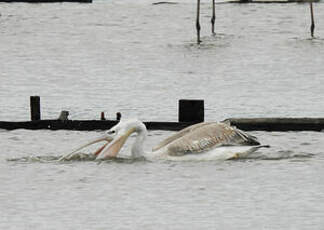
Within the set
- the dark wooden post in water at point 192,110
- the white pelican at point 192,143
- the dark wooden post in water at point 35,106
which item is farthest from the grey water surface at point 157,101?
the dark wooden post in water at point 35,106

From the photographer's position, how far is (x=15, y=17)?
230ft

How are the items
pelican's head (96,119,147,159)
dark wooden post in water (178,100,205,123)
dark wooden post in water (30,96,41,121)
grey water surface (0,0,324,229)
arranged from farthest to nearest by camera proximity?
dark wooden post in water (30,96,41,121), dark wooden post in water (178,100,205,123), pelican's head (96,119,147,159), grey water surface (0,0,324,229)

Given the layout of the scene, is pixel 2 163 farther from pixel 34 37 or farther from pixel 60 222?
pixel 34 37

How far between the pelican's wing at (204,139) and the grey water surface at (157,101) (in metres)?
Answer: 0.25

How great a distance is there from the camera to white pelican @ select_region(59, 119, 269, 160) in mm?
21188

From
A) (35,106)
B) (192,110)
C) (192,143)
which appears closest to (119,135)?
(192,143)

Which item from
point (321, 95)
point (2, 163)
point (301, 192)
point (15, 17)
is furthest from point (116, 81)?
point (15, 17)

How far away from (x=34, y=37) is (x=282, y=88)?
22.1 meters

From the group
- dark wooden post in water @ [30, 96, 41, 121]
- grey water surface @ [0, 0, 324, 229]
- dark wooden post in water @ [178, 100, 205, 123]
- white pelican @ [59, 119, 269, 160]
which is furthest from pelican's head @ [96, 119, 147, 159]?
dark wooden post in water @ [30, 96, 41, 121]

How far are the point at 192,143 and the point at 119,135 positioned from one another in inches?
39.4

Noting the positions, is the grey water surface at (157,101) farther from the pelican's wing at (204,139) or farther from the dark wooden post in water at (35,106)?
the dark wooden post in water at (35,106)

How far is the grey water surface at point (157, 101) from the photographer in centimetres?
1812

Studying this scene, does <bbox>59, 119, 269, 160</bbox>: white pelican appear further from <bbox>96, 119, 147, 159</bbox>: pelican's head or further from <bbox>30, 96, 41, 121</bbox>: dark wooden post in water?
<bbox>30, 96, 41, 121</bbox>: dark wooden post in water

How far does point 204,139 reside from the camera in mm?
21297
